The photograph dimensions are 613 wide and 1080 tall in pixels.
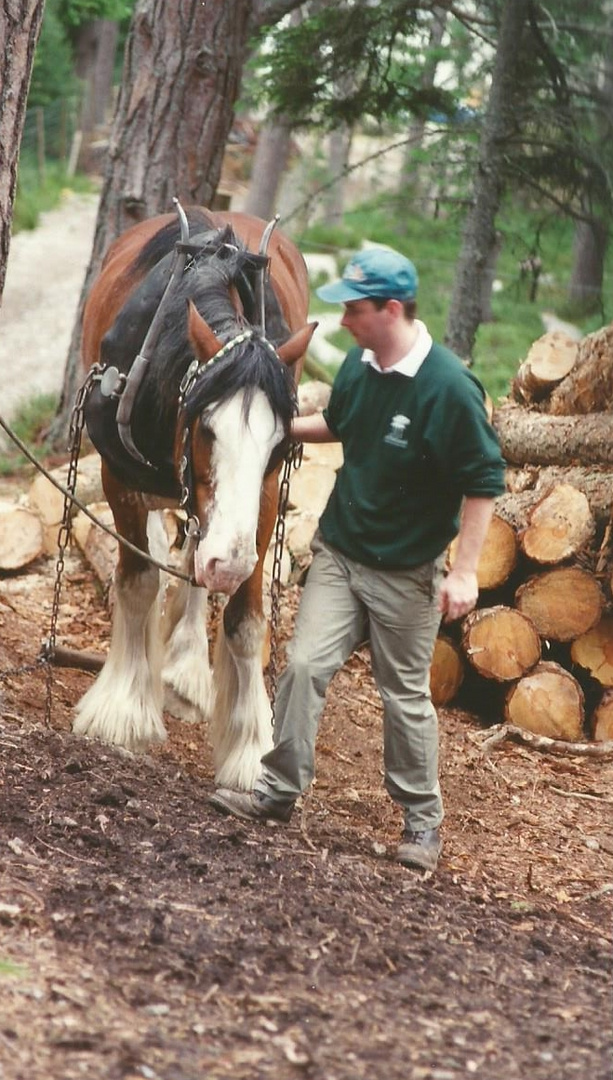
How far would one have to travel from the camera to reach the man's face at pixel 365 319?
4.06 m

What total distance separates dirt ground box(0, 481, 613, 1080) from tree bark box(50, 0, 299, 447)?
13.8ft

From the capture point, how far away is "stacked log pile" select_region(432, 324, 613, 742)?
22.0ft

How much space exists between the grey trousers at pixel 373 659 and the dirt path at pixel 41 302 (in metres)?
7.19

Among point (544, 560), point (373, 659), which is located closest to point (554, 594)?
point (544, 560)

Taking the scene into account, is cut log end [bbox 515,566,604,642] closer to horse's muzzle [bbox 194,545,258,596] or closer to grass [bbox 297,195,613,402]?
grass [bbox 297,195,613,402]

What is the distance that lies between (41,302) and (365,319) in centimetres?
1164

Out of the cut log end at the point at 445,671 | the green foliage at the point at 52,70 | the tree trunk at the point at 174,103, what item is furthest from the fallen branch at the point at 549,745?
the green foliage at the point at 52,70

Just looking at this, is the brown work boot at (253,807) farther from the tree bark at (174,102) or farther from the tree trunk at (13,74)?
the tree bark at (174,102)

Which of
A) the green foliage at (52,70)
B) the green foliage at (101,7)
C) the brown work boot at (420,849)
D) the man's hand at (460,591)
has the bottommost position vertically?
the brown work boot at (420,849)

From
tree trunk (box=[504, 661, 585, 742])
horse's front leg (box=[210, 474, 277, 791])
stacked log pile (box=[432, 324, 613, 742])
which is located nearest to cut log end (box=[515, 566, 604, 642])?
stacked log pile (box=[432, 324, 613, 742])

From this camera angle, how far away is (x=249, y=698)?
524 cm

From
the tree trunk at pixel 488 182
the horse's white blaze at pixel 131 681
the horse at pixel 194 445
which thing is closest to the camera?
the horse at pixel 194 445

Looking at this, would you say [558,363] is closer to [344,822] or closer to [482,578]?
[482,578]

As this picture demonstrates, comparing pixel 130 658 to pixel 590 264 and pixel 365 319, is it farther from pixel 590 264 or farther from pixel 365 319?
pixel 590 264
